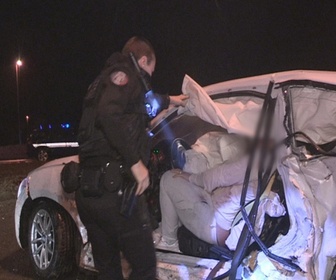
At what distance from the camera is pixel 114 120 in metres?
2.84

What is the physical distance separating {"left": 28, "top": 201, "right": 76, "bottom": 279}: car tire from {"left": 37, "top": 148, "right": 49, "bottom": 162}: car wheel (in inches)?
857

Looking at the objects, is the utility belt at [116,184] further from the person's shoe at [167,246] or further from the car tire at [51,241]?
the car tire at [51,241]

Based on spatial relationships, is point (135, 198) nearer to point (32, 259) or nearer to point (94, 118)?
point (94, 118)

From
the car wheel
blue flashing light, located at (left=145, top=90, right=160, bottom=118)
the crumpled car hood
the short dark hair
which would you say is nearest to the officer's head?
the short dark hair

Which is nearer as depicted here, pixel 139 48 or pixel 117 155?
pixel 117 155

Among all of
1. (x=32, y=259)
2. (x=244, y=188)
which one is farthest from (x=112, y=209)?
(x=32, y=259)

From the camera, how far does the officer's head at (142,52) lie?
3.16 m

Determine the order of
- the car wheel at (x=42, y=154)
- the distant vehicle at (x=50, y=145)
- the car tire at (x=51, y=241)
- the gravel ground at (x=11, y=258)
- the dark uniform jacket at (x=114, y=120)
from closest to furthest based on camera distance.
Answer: the dark uniform jacket at (x=114, y=120), the car tire at (x=51, y=241), the gravel ground at (x=11, y=258), the car wheel at (x=42, y=154), the distant vehicle at (x=50, y=145)

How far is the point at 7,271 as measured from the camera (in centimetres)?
506

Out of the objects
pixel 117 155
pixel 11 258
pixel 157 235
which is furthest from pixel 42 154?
pixel 117 155

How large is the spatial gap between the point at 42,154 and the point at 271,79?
78.2ft

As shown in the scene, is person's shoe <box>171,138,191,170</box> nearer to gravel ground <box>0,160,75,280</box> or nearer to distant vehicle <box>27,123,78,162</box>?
gravel ground <box>0,160,75,280</box>

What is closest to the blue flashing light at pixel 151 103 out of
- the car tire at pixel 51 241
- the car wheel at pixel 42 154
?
the car tire at pixel 51 241

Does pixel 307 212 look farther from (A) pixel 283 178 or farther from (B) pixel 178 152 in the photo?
(B) pixel 178 152
